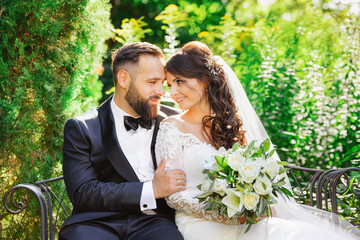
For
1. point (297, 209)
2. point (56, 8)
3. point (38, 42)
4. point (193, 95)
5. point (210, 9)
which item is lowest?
point (297, 209)

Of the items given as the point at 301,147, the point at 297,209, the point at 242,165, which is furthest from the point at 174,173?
the point at 301,147

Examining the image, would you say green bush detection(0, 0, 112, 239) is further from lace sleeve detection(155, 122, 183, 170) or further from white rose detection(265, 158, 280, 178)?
white rose detection(265, 158, 280, 178)

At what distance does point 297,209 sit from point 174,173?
991 mm

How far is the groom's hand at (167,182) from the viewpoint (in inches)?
117

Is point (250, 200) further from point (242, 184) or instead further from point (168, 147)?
point (168, 147)

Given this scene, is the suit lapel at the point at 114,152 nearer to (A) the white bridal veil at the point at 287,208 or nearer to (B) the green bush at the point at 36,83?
(A) the white bridal veil at the point at 287,208

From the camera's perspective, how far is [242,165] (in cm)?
263

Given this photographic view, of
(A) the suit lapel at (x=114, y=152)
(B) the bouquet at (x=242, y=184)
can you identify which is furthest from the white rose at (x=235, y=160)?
(A) the suit lapel at (x=114, y=152)

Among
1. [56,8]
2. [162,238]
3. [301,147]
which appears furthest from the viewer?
[301,147]

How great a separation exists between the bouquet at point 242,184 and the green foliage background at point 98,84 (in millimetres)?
1578

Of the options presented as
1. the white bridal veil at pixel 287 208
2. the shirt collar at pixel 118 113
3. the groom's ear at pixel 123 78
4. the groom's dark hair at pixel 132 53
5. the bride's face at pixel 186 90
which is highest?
the groom's dark hair at pixel 132 53

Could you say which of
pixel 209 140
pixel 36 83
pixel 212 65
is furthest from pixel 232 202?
pixel 36 83

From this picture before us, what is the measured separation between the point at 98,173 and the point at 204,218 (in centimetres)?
83

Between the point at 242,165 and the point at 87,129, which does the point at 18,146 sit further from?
the point at 242,165
